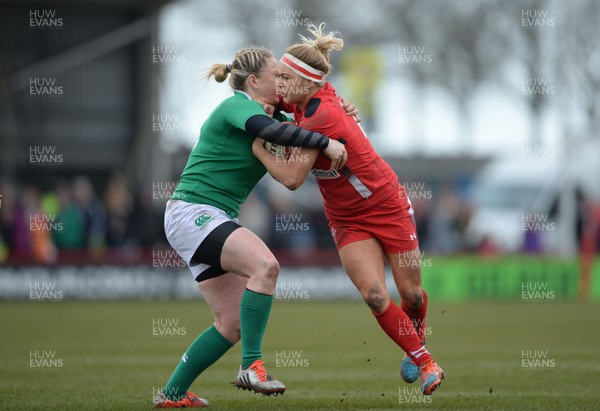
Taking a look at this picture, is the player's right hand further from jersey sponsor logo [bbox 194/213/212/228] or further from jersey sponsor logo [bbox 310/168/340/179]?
jersey sponsor logo [bbox 194/213/212/228]

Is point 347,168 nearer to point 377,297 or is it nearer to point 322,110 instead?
point 322,110

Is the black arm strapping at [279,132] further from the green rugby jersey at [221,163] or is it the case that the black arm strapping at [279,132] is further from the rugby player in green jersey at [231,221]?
the green rugby jersey at [221,163]

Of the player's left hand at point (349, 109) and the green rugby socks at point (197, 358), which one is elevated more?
the player's left hand at point (349, 109)

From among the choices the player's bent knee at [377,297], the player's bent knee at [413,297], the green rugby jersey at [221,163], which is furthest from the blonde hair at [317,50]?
the player's bent knee at [413,297]

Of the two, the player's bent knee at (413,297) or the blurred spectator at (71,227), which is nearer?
the player's bent knee at (413,297)

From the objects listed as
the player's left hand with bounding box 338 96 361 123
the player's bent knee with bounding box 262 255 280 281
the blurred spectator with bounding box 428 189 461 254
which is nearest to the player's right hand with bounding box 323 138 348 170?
the player's left hand with bounding box 338 96 361 123

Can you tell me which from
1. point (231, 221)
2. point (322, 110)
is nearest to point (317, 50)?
point (322, 110)

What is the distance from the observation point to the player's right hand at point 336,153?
7.54 metres

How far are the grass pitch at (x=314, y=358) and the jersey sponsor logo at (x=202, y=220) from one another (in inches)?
52.4

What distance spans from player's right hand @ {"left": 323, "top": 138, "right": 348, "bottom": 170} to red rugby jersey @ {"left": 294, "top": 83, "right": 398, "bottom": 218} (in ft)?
0.54

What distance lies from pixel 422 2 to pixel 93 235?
2269 cm

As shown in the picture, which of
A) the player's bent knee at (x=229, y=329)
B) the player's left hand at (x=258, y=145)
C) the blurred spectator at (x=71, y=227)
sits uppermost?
the player's left hand at (x=258, y=145)

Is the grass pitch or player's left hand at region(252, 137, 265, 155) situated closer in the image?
player's left hand at region(252, 137, 265, 155)

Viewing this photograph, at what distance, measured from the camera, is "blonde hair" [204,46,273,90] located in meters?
7.66
